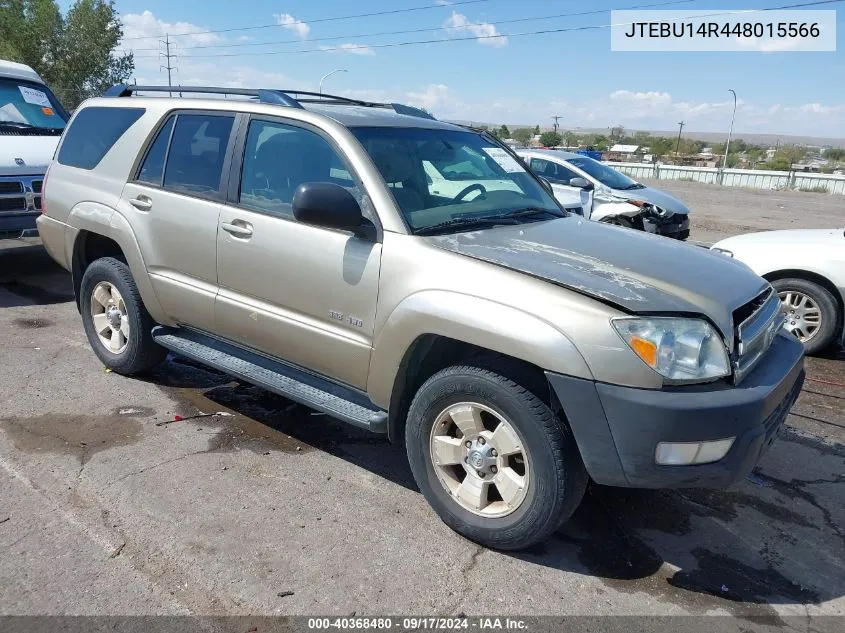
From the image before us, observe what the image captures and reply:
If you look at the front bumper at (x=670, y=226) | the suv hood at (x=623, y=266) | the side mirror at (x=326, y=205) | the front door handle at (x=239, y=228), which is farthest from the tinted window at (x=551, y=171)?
the side mirror at (x=326, y=205)

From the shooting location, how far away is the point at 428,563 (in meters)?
3.05

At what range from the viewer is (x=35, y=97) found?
349 inches

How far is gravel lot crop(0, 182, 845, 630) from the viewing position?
9.28 feet

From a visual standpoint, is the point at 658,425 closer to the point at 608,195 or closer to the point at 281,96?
the point at 281,96

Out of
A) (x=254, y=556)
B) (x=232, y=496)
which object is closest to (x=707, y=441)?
(x=254, y=556)

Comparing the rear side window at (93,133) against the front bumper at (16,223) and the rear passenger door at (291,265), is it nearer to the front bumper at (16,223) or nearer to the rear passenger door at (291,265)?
the rear passenger door at (291,265)

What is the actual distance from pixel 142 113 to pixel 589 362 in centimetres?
359

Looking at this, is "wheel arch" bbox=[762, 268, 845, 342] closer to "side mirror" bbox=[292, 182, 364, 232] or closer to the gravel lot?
the gravel lot

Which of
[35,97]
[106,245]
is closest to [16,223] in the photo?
[35,97]

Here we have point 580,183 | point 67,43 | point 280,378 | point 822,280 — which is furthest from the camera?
point 67,43

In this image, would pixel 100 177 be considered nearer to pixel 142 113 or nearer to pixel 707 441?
pixel 142 113

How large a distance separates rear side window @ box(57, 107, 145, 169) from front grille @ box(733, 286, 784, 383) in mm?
3944

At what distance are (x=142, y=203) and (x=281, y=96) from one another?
4.00 feet

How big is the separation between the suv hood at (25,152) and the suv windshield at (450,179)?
201 inches
